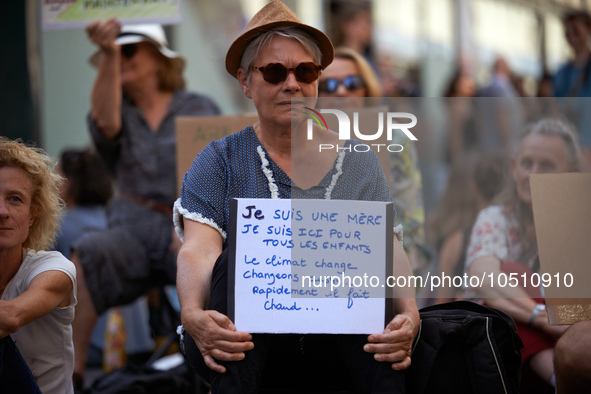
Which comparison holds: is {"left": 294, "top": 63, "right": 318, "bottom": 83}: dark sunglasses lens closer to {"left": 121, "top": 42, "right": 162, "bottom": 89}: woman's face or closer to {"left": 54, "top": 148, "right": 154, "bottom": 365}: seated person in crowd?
{"left": 121, "top": 42, "right": 162, "bottom": 89}: woman's face

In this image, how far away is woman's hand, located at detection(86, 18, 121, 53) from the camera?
380 cm

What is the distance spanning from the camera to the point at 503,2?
942 centimetres

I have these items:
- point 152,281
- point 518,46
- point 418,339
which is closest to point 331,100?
point 418,339

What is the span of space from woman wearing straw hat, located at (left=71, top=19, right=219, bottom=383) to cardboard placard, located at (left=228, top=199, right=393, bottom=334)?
1732 mm

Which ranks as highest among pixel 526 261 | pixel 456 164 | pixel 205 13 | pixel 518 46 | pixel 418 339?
pixel 518 46

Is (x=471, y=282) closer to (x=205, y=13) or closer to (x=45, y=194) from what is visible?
(x=45, y=194)

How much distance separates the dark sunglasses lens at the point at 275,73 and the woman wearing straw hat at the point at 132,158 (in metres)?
1.43

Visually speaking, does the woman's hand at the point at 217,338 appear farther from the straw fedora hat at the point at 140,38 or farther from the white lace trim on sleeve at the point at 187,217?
the straw fedora hat at the point at 140,38

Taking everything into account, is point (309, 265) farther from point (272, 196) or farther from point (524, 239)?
point (524, 239)

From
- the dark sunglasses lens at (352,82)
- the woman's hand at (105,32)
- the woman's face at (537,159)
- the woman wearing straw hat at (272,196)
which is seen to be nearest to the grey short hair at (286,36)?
the woman wearing straw hat at (272,196)

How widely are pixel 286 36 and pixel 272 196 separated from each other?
541 millimetres

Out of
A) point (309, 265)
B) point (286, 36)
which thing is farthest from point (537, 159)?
point (309, 265)

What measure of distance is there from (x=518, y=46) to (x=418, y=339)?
762 cm

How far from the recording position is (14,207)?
99.0 inches
